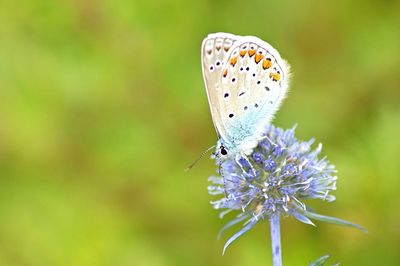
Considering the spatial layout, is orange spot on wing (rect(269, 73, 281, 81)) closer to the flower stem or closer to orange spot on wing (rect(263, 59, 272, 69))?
orange spot on wing (rect(263, 59, 272, 69))

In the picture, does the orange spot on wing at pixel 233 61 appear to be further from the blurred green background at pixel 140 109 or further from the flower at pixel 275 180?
the blurred green background at pixel 140 109

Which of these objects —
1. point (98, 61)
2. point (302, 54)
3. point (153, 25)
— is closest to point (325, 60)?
point (302, 54)

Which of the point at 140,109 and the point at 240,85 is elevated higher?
the point at 140,109

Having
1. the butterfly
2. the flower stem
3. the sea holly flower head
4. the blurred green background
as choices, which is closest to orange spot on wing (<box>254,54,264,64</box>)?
the butterfly

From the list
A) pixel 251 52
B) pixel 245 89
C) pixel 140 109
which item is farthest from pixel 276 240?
pixel 140 109

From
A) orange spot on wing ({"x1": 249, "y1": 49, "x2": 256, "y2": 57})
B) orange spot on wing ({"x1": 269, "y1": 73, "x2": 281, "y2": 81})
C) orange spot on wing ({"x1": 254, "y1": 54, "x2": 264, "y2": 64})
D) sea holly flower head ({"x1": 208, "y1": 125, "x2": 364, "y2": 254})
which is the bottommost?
sea holly flower head ({"x1": 208, "y1": 125, "x2": 364, "y2": 254})

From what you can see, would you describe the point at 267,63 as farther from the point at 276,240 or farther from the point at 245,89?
the point at 276,240
